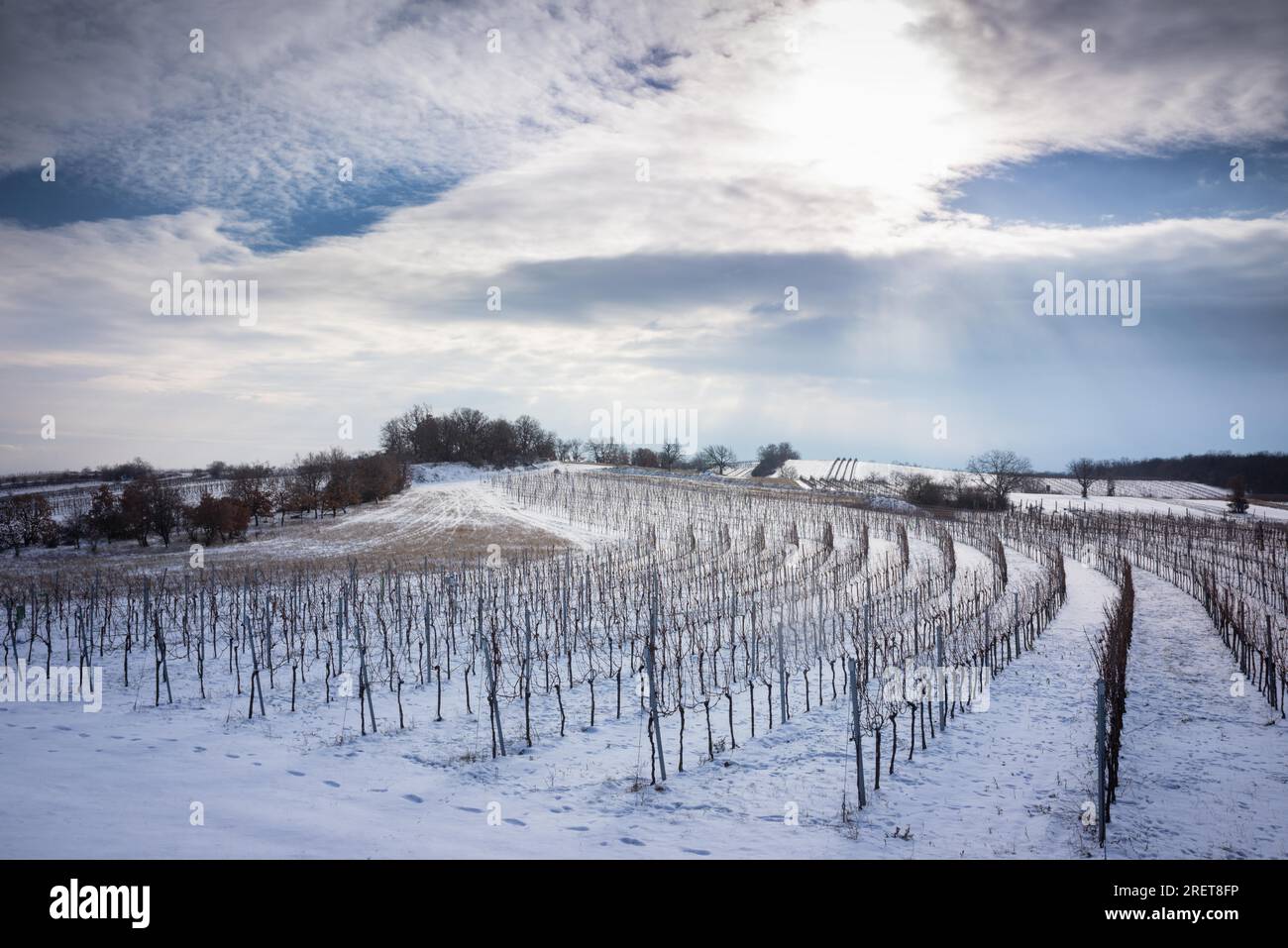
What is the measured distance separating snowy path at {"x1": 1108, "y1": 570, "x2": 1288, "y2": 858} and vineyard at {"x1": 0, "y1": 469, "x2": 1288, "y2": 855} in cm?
23

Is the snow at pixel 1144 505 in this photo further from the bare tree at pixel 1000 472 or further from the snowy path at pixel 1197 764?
the snowy path at pixel 1197 764

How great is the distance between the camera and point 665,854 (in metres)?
8.41

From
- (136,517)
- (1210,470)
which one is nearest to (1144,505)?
(1210,470)

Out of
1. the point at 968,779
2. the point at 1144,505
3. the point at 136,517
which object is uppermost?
the point at 136,517

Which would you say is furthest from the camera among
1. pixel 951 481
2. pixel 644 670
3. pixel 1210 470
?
pixel 1210 470

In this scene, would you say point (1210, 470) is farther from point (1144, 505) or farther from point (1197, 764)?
point (1197, 764)

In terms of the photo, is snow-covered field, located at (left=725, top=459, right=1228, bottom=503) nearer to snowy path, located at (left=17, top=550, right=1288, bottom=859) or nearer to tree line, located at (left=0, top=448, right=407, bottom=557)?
tree line, located at (left=0, top=448, right=407, bottom=557)

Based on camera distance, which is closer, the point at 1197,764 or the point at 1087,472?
the point at 1197,764

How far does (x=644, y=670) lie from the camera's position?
48.9ft

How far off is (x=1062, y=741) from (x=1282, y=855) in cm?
386

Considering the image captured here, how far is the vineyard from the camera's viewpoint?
35.6ft

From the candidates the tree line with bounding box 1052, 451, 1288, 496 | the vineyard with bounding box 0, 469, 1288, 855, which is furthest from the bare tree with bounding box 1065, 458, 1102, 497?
the vineyard with bounding box 0, 469, 1288, 855

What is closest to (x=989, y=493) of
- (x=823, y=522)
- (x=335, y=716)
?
(x=823, y=522)

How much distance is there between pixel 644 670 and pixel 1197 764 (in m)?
9.36
